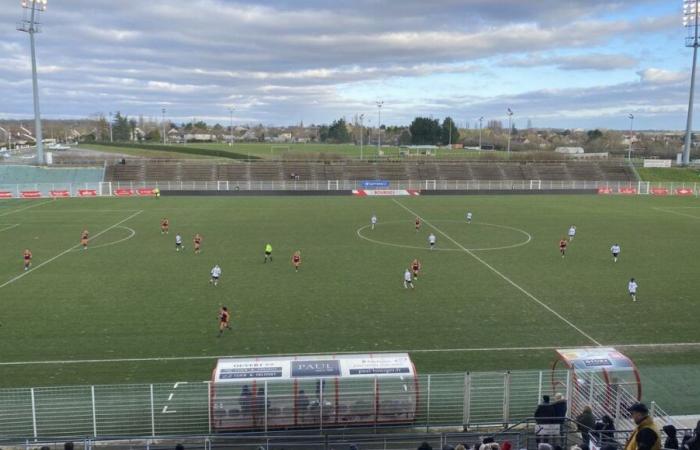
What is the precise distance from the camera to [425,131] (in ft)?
538

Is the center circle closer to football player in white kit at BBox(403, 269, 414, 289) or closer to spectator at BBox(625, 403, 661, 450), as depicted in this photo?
football player in white kit at BBox(403, 269, 414, 289)

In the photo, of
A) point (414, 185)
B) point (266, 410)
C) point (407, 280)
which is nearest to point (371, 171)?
point (414, 185)

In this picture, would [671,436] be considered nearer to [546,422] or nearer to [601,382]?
[546,422]

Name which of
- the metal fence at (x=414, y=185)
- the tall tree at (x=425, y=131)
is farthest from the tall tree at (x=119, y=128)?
the metal fence at (x=414, y=185)

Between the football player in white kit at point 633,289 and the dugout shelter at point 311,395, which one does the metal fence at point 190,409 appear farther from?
the football player in white kit at point 633,289

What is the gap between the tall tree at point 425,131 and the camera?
163m

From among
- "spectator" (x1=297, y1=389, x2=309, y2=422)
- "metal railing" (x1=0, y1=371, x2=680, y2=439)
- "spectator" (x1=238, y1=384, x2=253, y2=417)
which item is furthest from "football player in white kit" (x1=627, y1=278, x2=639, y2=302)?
"spectator" (x1=238, y1=384, x2=253, y2=417)

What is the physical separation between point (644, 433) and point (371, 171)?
262 feet

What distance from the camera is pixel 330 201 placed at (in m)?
62.2

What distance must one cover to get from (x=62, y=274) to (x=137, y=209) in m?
26.2

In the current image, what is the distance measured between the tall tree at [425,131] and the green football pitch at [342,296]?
119376 millimetres

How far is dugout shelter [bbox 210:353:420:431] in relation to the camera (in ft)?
42.1

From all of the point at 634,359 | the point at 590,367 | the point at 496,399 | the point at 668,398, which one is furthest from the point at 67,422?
the point at 634,359

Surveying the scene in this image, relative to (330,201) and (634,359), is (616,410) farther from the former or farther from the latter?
(330,201)
